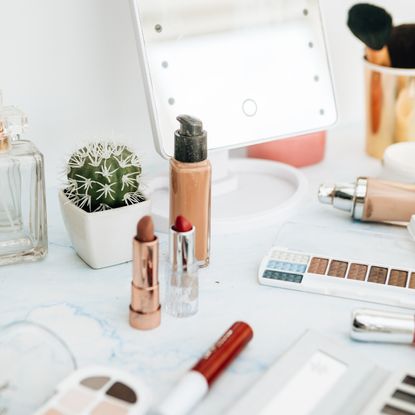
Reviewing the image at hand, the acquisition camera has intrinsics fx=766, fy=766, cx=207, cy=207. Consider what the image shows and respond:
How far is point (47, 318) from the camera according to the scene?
686 mm

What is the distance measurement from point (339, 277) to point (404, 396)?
0.18m

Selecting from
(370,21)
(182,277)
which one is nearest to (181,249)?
(182,277)

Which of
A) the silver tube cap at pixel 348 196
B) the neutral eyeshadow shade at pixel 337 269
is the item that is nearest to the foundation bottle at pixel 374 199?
the silver tube cap at pixel 348 196

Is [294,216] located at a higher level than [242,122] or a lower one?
lower

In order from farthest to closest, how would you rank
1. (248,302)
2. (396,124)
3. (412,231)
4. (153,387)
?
(396,124)
(412,231)
(248,302)
(153,387)

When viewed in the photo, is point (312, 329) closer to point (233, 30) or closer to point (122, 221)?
point (122, 221)

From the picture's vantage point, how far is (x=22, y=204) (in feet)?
2.56

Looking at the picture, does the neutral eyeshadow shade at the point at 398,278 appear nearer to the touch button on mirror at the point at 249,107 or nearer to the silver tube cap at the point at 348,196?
the silver tube cap at the point at 348,196

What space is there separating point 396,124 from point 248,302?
0.43 meters

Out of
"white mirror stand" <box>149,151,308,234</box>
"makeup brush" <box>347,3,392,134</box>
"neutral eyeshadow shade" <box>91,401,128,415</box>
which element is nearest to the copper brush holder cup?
"makeup brush" <box>347,3,392,134</box>

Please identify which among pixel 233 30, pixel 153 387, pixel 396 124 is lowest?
pixel 153 387

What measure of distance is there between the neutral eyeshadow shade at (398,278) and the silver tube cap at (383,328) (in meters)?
0.08

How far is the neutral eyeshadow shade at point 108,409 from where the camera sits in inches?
21.8

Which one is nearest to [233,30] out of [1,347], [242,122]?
→ [242,122]
